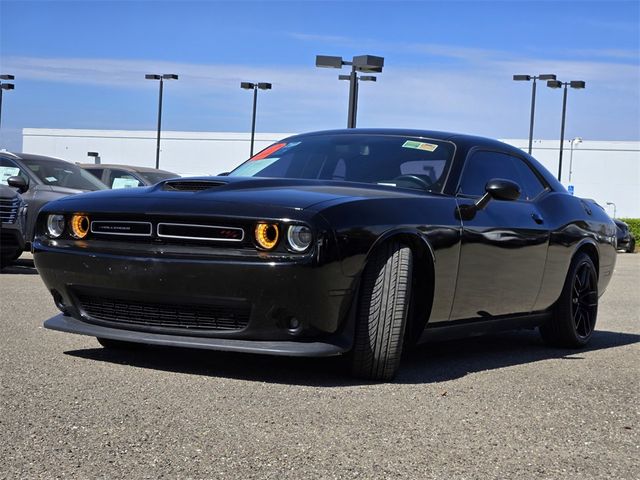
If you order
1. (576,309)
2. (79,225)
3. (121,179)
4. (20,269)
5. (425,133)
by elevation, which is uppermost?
(425,133)

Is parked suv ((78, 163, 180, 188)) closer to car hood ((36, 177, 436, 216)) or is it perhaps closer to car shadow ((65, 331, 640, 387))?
car shadow ((65, 331, 640, 387))

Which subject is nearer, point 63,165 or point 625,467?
point 625,467

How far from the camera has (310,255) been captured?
15.8 feet

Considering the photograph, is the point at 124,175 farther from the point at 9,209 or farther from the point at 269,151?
the point at 269,151

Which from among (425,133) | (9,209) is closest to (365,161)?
(425,133)

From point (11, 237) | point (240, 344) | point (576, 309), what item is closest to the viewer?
point (240, 344)

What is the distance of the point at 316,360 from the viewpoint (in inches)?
233

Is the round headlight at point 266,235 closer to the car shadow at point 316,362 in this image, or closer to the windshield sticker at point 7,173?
the car shadow at point 316,362

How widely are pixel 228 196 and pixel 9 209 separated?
7.75m

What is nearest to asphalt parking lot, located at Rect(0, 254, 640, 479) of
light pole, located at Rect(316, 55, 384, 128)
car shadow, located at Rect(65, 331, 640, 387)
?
car shadow, located at Rect(65, 331, 640, 387)

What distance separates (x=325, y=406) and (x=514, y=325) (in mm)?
2311

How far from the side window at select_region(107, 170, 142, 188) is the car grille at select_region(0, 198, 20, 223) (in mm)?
6029

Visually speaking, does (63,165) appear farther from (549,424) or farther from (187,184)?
(549,424)


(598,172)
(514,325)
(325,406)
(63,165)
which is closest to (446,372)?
(514,325)
